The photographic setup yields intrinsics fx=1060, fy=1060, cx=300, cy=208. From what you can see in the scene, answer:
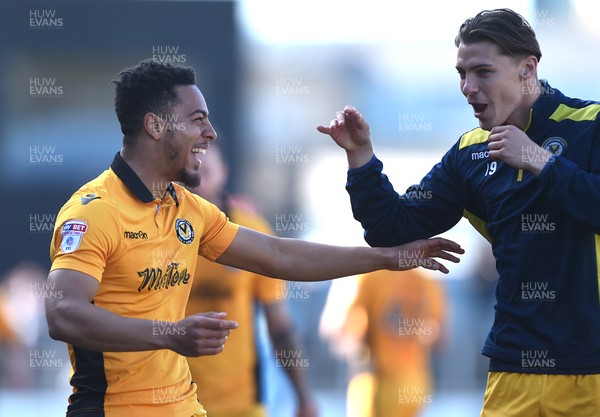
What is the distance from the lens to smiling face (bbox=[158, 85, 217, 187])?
443cm

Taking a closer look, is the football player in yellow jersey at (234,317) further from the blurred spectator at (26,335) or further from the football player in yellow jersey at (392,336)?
the blurred spectator at (26,335)

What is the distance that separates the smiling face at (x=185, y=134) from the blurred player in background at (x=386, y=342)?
381cm

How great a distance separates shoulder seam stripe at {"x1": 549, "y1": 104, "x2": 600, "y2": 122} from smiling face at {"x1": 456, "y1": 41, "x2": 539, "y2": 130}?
113 millimetres

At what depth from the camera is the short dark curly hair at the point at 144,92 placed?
4.45 m

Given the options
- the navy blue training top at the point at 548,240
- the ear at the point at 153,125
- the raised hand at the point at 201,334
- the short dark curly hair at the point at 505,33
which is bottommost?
the raised hand at the point at 201,334

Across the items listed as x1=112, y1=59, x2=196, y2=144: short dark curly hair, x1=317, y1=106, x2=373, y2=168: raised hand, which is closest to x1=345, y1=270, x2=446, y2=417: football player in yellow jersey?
x1=317, y1=106, x2=373, y2=168: raised hand

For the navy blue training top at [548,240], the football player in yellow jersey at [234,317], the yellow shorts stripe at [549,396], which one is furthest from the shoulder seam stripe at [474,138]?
the football player in yellow jersey at [234,317]

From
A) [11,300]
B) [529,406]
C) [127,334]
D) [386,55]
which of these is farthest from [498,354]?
[386,55]

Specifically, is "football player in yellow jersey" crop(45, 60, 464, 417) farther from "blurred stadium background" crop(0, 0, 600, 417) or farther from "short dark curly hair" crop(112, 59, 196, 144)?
"blurred stadium background" crop(0, 0, 600, 417)

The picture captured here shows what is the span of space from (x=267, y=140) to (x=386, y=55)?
2.63 meters

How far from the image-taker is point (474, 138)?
450cm

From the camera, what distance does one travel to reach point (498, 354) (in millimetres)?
4172

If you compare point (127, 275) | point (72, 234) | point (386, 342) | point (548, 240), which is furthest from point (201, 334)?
point (386, 342)

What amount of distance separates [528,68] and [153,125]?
1562mm
